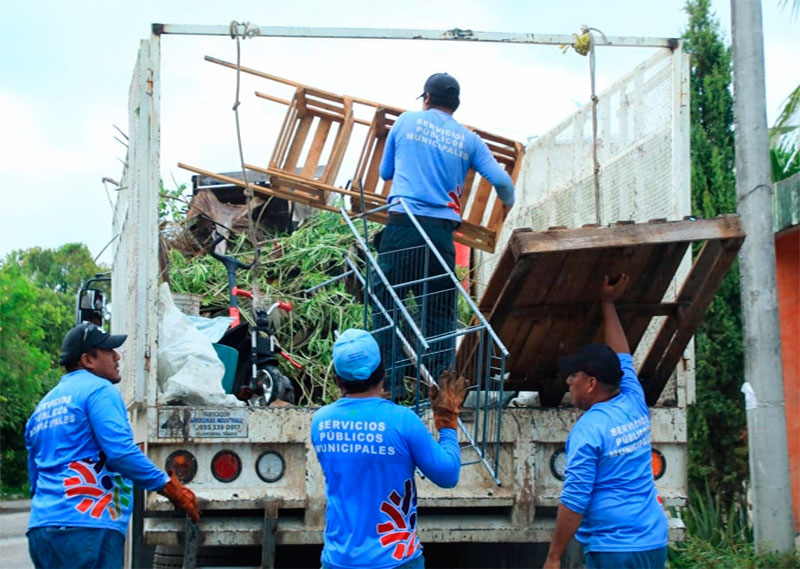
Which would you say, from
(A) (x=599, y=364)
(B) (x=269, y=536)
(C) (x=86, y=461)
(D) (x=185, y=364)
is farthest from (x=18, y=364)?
(A) (x=599, y=364)

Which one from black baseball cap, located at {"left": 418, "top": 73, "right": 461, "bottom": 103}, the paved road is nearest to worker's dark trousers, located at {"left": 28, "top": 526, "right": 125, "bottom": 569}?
black baseball cap, located at {"left": 418, "top": 73, "right": 461, "bottom": 103}

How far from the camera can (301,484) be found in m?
4.73

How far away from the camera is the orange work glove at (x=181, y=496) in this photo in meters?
4.24

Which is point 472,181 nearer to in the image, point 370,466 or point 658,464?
point 658,464

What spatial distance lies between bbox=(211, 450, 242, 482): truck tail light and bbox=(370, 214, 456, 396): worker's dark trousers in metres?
0.76

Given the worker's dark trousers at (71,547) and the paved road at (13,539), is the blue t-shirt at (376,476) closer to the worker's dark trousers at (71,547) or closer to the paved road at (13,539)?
the worker's dark trousers at (71,547)

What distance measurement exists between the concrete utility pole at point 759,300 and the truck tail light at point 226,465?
3.55 metres

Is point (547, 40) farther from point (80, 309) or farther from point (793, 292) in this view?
point (793, 292)

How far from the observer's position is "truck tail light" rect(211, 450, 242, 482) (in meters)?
4.70

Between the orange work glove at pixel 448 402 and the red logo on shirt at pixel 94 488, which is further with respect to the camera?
the red logo on shirt at pixel 94 488

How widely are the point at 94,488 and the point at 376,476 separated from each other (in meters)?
1.16

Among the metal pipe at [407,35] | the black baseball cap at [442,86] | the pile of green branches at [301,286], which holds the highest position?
the metal pipe at [407,35]

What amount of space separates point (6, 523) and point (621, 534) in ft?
48.6

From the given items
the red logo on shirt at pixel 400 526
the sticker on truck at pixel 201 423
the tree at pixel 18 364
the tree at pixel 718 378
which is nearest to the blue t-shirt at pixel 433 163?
the sticker on truck at pixel 201 423
